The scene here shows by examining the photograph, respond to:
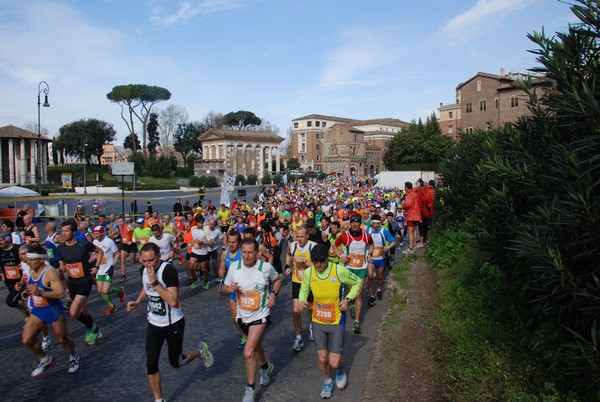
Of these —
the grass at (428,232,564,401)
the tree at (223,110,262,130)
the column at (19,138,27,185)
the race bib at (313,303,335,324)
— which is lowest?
the grass at (428,232,564,401)

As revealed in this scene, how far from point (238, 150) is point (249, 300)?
293 ft

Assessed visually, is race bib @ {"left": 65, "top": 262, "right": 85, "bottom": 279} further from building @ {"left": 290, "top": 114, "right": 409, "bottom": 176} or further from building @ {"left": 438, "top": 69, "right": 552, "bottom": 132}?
building @ {"left": 290, "top": 114, "right": 409, "bottom": 176}

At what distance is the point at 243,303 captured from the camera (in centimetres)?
545

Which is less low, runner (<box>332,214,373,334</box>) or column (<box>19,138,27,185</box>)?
column (<box>19,138,27,185</box>)

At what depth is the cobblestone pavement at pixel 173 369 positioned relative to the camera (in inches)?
212

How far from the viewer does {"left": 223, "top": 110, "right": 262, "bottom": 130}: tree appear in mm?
114938

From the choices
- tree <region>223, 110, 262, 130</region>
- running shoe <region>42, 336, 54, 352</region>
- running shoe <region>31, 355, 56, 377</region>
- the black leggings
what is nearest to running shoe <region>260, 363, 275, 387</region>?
the black leggings

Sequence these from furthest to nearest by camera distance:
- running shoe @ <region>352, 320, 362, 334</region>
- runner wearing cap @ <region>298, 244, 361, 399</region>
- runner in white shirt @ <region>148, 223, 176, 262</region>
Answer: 1. runner in white shirt @ <region>148, 223, 176, 262</region>
2. running shoe @ <region>352, 320, 362, 334</region>
3. runner wearing cap @ <region>298, 244, 361, 399</region>

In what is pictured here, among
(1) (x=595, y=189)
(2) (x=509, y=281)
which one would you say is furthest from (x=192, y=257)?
(1) (x=595, y=189)

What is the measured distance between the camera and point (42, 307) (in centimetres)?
596

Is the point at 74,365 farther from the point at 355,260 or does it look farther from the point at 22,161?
the point at 22,161

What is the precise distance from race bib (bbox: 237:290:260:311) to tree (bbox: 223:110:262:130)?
112476 mm

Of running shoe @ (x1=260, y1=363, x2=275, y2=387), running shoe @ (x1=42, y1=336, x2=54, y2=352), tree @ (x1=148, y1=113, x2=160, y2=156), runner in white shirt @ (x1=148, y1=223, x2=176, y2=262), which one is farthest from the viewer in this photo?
tree @ (x1=148, y1=113, x2=160, y2=156)

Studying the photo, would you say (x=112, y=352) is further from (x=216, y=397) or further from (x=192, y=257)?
(x=192, y=257)
